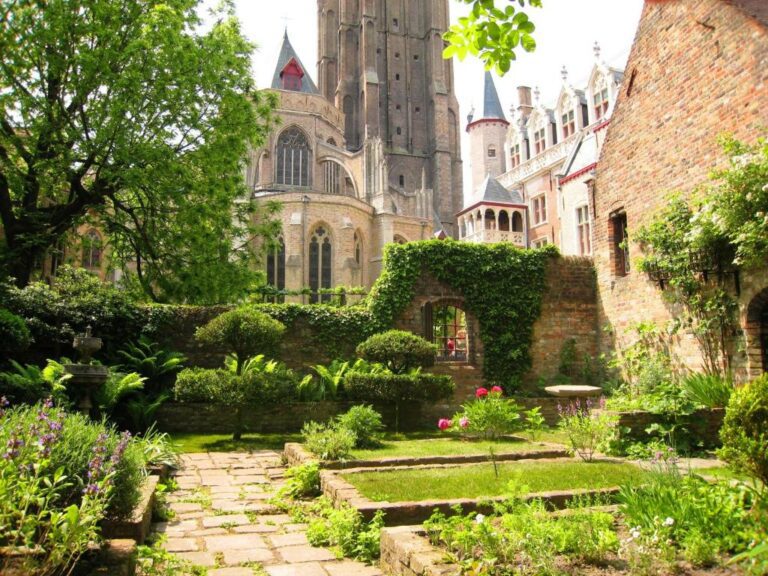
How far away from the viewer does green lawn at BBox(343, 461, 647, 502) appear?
596 centimetres

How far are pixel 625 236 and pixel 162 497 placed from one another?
12.4m

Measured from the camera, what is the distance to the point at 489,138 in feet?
132

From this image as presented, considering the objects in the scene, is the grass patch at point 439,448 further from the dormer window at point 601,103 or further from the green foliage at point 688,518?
the dormer window at point 601,103

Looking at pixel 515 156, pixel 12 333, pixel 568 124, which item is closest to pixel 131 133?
pixel 12 333

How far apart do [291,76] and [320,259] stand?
23.3m

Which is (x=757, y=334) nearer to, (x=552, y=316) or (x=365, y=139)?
(x=552, y=316)

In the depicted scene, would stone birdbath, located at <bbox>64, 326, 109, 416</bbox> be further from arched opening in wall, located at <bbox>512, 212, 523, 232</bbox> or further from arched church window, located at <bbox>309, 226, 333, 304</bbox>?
arched opening in wall, located at <bbox>512, 212, 523, 232</bbox>

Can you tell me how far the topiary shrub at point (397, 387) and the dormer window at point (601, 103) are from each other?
20.5 metres

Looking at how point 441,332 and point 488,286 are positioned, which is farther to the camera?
point 441,332

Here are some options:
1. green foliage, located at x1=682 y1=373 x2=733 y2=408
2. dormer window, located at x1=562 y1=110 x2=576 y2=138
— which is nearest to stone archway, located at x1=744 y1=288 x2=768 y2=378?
green foliage, located at x1=682 y1=373 x2=733 y2=408

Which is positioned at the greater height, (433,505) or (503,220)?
(503,220)

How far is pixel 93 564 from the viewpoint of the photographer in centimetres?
370

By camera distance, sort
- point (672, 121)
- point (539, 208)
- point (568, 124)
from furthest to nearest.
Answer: point (539, 208)
point (568, 124)
point (672, 121)

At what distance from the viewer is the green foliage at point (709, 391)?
9984 millimetres
